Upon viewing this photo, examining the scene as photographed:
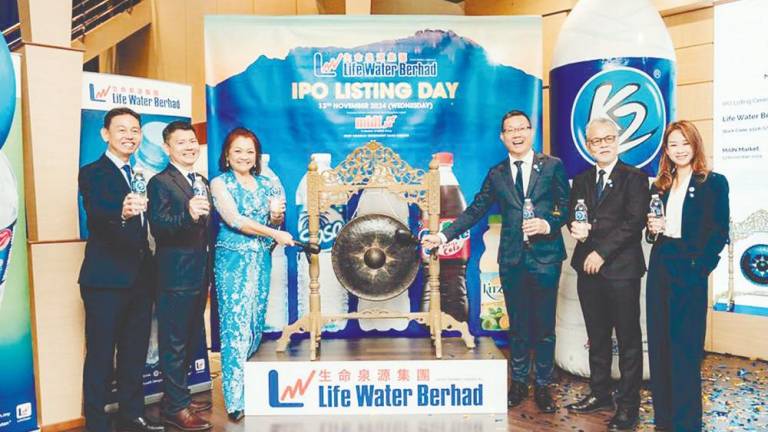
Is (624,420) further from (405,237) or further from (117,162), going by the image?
(117,162)

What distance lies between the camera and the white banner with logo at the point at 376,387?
3258 millimetres

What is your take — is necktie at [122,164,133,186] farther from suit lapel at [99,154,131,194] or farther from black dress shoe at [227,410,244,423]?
black dress shoe at [227,410,244,423]

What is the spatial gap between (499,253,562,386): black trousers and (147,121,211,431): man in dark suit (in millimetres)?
1590

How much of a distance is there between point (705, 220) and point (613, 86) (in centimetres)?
116

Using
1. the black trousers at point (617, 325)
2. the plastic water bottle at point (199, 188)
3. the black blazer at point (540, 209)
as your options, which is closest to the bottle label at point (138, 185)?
the plastic water bottle at point (199, 188)

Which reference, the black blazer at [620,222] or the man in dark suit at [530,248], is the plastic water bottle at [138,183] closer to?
the man in dark suit at [530,248]

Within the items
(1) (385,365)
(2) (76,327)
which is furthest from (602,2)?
(2) (76,327)

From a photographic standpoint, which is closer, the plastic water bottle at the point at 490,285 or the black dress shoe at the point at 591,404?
the black dress shoe at the point at 591,404

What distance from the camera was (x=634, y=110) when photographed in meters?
3.63

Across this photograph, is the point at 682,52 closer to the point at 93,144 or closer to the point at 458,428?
the point at 458,428

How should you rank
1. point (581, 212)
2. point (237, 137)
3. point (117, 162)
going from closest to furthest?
point (117, 162) < point (581, 212) < point (237, 137)

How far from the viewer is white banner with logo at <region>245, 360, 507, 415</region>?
128 inches

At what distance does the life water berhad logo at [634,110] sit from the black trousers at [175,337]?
2.47 meters

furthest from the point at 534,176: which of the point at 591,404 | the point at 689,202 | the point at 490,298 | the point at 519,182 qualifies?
the point at 591,404
